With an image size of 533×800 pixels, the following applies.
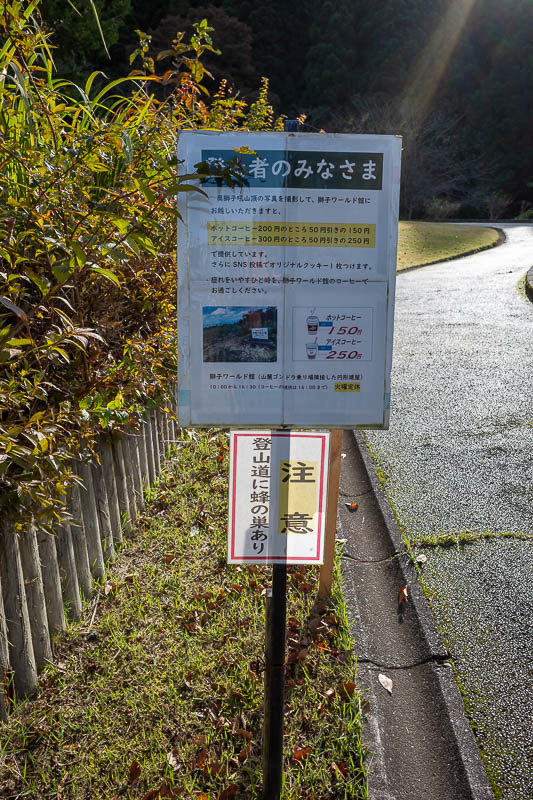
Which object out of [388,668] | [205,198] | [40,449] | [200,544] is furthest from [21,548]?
[388,668]

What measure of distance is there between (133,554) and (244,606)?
0.72 m

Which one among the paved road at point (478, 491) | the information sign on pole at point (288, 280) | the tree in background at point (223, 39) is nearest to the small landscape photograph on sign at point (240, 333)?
the information sign on pole at point (288, 280)

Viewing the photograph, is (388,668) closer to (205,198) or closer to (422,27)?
(205,198)

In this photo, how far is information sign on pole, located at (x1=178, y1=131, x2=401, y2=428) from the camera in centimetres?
177

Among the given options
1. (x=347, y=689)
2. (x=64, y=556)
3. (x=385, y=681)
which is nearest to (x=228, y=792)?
(x=347, y=689)

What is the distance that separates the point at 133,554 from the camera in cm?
329

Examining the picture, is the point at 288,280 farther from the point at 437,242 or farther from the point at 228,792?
the point at 437,242

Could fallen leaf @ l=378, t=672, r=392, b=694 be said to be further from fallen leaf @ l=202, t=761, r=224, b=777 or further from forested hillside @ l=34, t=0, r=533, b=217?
forested hillside @ l=34, t=0, r=533, b=217

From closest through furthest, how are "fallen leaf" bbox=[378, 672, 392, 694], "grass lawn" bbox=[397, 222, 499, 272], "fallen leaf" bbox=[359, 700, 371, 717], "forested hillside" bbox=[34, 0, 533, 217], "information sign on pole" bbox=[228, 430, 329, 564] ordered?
"information sign on pole" bbox=[228, 430, 329, 564], "fallen leaf" bbox=[359, 700, 371, 717], "fallen leaf" bbox=[378, 672, 392, 694], "grass lawn" bbox=[397, 222, 499, 272], "forested hillside" bbox=[34, 0, 533, 217]

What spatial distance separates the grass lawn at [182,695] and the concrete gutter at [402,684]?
0.10m

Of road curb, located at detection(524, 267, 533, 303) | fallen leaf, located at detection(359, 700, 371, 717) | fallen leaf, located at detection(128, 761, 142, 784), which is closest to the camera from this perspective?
fallen leaf, located at detection(128, 761, 142, 784)

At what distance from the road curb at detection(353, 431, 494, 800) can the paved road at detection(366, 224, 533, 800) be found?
4 cm

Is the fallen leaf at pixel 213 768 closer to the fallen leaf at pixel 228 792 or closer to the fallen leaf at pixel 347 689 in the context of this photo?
the fallen leaf at pixel 228 792

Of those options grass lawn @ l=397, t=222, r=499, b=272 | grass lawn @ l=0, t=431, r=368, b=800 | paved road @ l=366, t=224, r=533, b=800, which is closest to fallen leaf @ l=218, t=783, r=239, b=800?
grass lawn @ l=0, t=431, r=368, b=800
